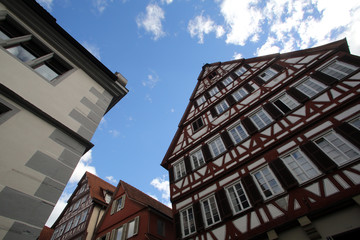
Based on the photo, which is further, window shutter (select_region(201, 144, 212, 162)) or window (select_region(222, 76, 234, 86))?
window (select_region(222, 76, 234, 86))

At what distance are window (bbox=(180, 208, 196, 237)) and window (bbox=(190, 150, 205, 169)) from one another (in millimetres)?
2515

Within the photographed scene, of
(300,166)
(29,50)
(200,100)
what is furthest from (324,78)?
(29,50)

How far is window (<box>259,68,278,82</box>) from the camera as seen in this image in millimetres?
12292

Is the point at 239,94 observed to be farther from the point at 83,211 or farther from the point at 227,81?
the point at 83,211

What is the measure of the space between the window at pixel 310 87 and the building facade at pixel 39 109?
29.1ft

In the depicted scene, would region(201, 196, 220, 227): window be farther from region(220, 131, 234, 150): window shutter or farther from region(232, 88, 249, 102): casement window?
region(232, 88, 249, 102): casement window

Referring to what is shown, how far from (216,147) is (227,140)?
2.72 feet

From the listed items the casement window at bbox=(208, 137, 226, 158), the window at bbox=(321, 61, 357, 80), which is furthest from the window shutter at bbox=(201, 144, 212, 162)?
the window at bbox=(321, 61, 357, 80)

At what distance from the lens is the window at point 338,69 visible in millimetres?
8586

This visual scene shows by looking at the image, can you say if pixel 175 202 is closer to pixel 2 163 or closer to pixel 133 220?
pixel 133 220

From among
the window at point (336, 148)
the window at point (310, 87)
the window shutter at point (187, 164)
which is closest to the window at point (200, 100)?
the window shutter at point (187, 164)

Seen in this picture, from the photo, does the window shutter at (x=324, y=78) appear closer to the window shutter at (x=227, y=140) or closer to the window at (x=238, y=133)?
the window at (x=238, y=133)

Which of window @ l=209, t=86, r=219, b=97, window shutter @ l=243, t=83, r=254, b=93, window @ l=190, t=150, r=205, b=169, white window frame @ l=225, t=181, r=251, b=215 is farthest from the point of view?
window @ l=209, t=86, r=219, b=97

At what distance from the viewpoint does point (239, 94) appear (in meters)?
13.4
